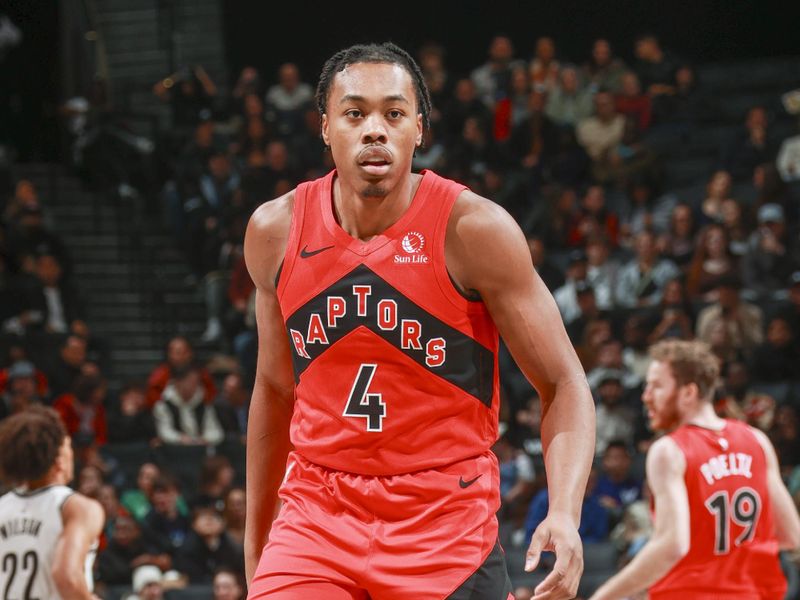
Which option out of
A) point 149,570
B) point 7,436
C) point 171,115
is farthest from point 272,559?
point 171,115

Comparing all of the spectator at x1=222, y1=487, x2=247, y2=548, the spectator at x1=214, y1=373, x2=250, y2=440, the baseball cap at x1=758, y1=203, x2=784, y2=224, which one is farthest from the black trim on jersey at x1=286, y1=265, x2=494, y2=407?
the baseball cap at x1=758, y1=203, x2=784, y2=224

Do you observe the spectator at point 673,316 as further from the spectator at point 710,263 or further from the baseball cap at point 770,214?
the baseball cap at point 770,214

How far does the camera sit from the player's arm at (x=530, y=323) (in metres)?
3.21

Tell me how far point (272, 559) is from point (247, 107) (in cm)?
1210

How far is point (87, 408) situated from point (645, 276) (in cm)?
493

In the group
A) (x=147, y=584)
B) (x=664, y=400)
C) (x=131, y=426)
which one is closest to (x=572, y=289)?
(x=131, y=426)

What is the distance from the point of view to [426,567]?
10.3ft

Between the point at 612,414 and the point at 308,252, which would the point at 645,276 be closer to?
the point at 612,414

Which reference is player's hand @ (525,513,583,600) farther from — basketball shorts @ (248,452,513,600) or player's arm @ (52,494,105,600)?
player's arm @ (52,494,105,600)

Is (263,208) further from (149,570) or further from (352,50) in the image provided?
(149,570)

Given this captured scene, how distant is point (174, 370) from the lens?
11.8 m

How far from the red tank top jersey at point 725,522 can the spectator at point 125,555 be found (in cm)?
497

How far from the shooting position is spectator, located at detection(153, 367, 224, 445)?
11336mm

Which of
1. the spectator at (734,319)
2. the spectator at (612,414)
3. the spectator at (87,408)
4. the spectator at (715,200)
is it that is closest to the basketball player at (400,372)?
the spectator at (612,414)
